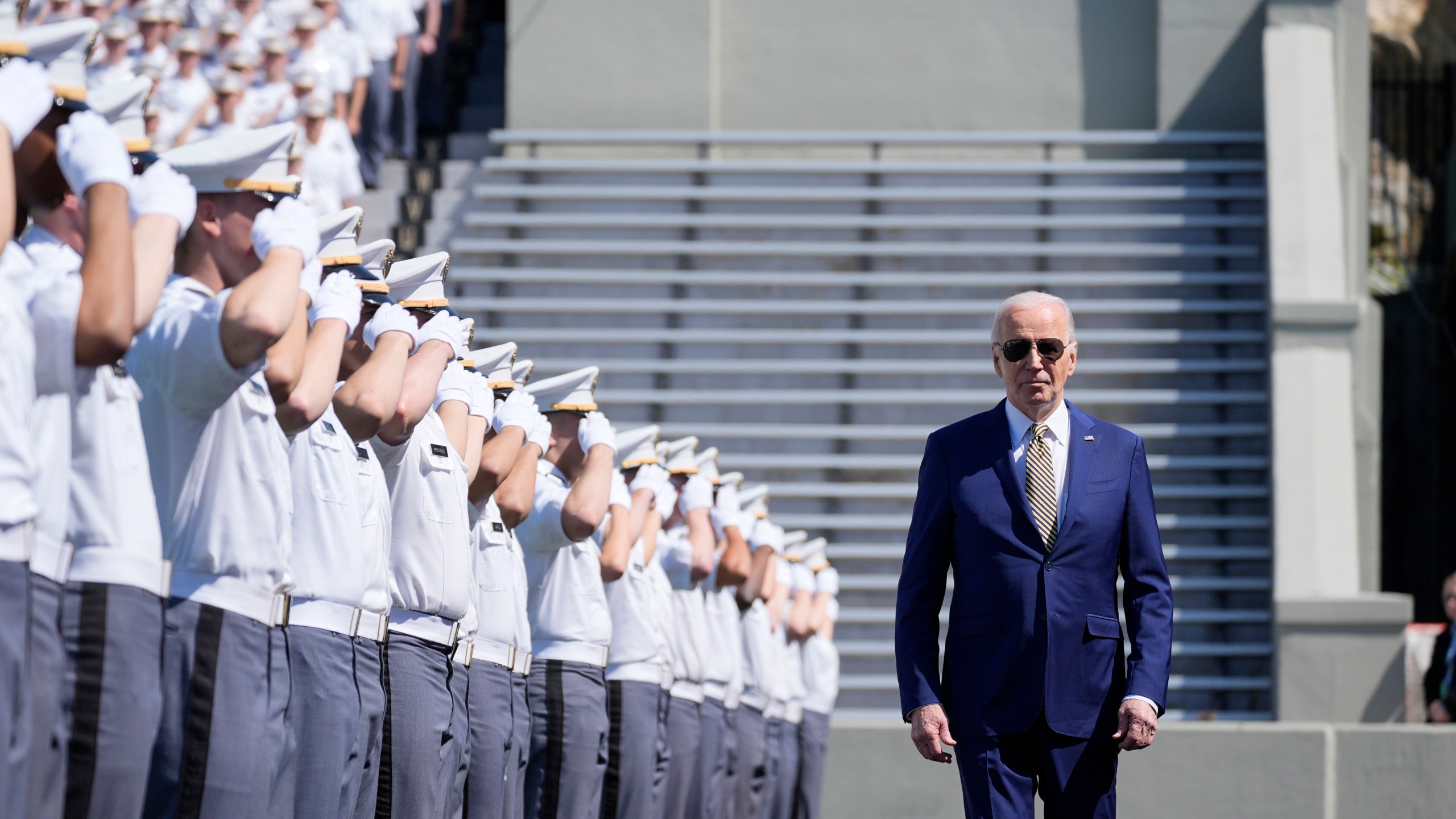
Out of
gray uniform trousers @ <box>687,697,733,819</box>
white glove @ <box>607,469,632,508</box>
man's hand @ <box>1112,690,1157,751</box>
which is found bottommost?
gray uniform trousers @ <box>687,697,733,819</box>

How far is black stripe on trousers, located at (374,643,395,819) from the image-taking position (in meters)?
5.62

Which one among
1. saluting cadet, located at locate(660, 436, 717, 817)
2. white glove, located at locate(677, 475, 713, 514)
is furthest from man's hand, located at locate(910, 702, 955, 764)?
white glove, located at locate(677, 475, 713, 514)

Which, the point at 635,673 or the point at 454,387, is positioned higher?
the point at 454,387

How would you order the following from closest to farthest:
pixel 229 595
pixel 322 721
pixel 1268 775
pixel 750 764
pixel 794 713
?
pixel 229 595, pixel 322 721, pixel 750 764, pixel 1268 775, pixel 794 713

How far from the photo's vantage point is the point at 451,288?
16453 mm

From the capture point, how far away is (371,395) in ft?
16.6

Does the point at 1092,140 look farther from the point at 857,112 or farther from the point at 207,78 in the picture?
the point at 207,78

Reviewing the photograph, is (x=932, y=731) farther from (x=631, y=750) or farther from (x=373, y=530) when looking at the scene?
(x=631, y=750)

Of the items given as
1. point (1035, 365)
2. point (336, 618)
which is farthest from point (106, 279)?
point (1035, 365)

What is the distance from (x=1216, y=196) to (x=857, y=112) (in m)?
3.93

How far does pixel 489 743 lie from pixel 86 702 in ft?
8.90

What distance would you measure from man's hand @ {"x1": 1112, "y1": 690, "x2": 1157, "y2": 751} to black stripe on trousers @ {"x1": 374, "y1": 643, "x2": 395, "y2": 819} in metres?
2.11

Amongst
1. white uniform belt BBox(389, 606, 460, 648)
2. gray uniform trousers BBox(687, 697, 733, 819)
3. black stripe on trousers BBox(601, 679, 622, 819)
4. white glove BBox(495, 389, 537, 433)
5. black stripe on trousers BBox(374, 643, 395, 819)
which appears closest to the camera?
black stripe on trousers BBox(374, 643, 395, 819)

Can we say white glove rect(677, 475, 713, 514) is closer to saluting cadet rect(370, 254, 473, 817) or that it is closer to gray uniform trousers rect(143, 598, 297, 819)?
saluting cadet rect(370, 254, 473, 817)
